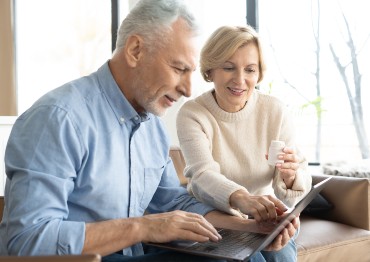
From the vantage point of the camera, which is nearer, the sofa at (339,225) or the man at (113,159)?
the man at (113,159)

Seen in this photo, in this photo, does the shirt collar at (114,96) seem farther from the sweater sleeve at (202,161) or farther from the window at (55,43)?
the window at (55,43)

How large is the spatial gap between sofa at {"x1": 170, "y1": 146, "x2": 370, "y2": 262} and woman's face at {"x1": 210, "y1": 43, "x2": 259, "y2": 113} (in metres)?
0.66

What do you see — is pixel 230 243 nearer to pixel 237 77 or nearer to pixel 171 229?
pixel 171 229

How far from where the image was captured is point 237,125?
221cm

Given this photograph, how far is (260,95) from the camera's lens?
2299 mm

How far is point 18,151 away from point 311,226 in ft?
5.37

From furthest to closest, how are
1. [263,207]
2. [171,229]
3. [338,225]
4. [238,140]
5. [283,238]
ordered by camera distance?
[338,225], [238,140], [263,207], [283,238], [171,229]

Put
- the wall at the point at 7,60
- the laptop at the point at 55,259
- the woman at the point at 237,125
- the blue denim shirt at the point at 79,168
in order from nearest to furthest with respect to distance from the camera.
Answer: the laptop at the point at 55,259
the blue denim shirt at the point at 79,168
the woman at the point at 237,125
the wall at the point at 7,60

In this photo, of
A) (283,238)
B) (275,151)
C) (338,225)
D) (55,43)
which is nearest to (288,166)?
(275,151)

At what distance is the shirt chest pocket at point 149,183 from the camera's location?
1.54 m

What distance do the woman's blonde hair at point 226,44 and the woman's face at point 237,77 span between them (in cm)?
2

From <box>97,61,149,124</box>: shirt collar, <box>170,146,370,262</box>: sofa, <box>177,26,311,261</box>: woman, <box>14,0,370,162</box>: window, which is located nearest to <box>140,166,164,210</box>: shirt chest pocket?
<box>97,61,149,124</box>: shirt collar

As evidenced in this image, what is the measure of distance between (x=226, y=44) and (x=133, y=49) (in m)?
0.76

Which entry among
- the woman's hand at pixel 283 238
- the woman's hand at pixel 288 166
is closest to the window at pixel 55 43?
the woman's hand at pixel 288 166
